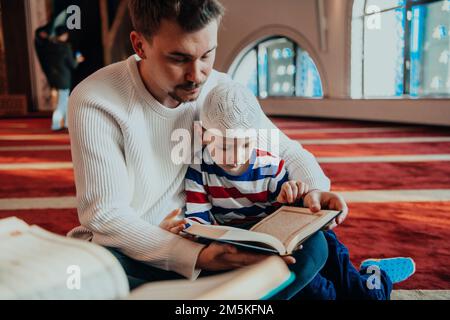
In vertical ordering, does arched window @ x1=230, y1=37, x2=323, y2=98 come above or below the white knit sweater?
above

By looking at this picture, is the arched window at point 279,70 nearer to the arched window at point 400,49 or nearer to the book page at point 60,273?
the arched window at point 400,49

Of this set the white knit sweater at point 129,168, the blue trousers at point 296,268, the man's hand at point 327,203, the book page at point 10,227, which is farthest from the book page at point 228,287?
the man's hand at point 327,203

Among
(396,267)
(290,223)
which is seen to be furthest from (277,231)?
(396,267)

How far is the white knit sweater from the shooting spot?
3.98 feet

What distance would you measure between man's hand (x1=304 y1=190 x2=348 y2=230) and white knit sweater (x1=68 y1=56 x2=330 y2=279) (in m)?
0.11

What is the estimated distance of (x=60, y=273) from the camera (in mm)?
616

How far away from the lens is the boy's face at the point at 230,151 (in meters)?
1.38

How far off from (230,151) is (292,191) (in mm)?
224

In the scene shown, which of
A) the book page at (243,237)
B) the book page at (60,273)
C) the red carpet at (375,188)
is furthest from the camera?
the red carpet at (375,188)

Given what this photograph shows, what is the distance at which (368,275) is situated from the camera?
154 centimetres

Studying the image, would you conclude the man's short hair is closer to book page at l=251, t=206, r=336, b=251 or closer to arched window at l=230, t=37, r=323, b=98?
book page at l=251, t=206, r=336, b=251

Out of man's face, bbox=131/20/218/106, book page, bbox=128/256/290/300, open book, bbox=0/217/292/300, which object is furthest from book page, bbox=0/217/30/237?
man's face, bbox=131/20/218/106

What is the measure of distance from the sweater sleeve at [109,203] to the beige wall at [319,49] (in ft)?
23.1

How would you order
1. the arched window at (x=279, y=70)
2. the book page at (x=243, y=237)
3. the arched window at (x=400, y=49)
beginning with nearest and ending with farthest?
the book page at (x=243, y=237), the arched window at (x=400, y=49), the arched window at (x=279, y=70)
